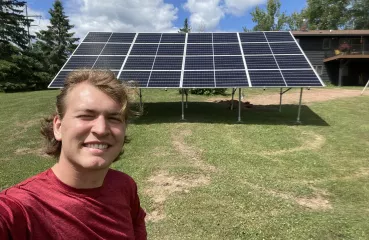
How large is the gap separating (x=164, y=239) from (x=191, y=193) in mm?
1688

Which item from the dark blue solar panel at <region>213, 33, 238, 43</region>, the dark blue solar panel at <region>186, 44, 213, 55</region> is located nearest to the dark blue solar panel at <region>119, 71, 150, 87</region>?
the dark blue solar panel at <region>186, 44, 213, 55</region>

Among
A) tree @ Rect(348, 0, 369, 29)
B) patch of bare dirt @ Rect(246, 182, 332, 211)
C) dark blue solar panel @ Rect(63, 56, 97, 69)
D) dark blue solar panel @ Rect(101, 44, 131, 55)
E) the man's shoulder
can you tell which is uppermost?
tree @ Rect(348, 0, 369, 29)

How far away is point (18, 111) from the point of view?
1527 cm

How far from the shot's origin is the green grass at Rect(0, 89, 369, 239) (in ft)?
18.3

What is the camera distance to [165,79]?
1312 centimetres

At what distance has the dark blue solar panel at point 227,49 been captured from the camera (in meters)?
15.2

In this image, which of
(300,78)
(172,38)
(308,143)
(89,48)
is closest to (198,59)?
(172,38)

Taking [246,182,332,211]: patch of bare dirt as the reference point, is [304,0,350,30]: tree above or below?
above

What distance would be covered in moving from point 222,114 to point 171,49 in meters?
4.37

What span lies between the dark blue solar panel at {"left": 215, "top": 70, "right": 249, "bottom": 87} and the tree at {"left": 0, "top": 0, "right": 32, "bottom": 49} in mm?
27364

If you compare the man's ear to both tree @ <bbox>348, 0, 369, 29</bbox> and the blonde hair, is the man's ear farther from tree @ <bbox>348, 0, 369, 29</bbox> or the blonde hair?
tree @ <bbox>348, 0, 369, 29</bbox>

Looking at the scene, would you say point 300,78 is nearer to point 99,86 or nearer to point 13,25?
point 99,86

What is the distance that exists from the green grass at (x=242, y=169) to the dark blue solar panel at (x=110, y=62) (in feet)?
9.77

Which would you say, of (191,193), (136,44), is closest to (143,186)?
(191,193)
